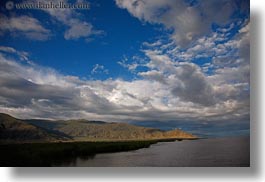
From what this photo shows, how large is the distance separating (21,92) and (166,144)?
2493 millimetres

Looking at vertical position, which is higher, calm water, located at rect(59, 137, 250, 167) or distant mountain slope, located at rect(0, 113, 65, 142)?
distant mountain slope, located at rect(0, 113, 65, 142)

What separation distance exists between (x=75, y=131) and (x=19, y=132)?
0.87m

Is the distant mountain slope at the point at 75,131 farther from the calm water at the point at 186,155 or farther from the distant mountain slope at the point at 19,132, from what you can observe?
the calm water at the point at 186,155

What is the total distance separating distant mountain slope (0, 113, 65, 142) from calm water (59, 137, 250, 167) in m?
0.65

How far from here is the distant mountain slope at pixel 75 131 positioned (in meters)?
6.11

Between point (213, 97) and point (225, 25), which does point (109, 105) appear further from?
point (225, 25)

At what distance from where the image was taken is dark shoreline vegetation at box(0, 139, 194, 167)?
6.06 m

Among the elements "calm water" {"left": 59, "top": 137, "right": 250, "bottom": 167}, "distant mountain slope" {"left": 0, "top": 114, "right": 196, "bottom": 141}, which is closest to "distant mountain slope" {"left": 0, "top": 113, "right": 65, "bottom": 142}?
"distant mountain slope" {"left": 0, "top": 114, "right": 196, "bottom": 141}

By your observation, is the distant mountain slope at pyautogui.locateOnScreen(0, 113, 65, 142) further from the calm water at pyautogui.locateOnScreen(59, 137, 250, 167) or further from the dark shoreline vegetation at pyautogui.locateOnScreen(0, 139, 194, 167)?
the calm water at pyautogui.locateOnScreen(59, 137, 250, 167)

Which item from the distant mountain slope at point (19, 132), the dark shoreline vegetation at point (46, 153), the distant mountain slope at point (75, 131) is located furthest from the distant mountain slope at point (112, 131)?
the distant mountain slope at point (19, 132)

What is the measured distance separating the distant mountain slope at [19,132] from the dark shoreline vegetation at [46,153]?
0.10 m

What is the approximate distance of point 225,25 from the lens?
6152 mm

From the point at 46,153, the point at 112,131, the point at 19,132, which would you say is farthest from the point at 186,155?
the point at 19,132

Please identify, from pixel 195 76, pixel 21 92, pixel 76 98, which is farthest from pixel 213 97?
pixel 21 92
